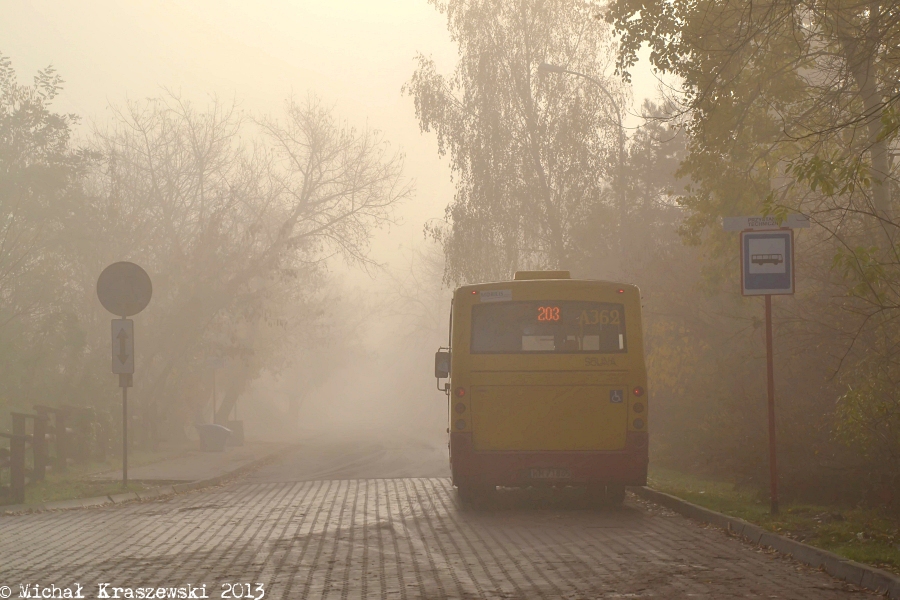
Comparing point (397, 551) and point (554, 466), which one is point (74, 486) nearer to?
point (554, 466)

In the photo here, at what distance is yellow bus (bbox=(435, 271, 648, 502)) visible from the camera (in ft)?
43.1

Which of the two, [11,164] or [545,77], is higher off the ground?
[545,77]

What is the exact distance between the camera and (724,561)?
29.4ft

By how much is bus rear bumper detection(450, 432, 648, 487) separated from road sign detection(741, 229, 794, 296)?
8.81ft

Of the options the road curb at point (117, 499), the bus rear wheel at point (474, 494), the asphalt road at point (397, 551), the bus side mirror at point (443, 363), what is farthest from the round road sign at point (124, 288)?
the bus rear wheel at point (474, 494)

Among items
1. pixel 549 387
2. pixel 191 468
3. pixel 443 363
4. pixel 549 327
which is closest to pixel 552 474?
pixel 549 387

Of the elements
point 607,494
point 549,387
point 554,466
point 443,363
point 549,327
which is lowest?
point 607,494

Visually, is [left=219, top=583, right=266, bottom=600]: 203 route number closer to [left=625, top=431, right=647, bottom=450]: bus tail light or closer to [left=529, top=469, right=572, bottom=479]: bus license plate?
[left=529, top=469, right=572, bottom=479]: bus license plate

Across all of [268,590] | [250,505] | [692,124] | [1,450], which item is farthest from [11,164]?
[268,590]

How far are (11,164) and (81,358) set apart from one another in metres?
5.95

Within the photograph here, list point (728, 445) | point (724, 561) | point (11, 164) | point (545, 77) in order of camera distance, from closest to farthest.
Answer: point (724, 561) → point (728, 445) → point (11, 164) → point (545, 77)

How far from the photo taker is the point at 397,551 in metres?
9.72

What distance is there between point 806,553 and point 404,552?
143 inches

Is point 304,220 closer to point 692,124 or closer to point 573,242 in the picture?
point 573,242
